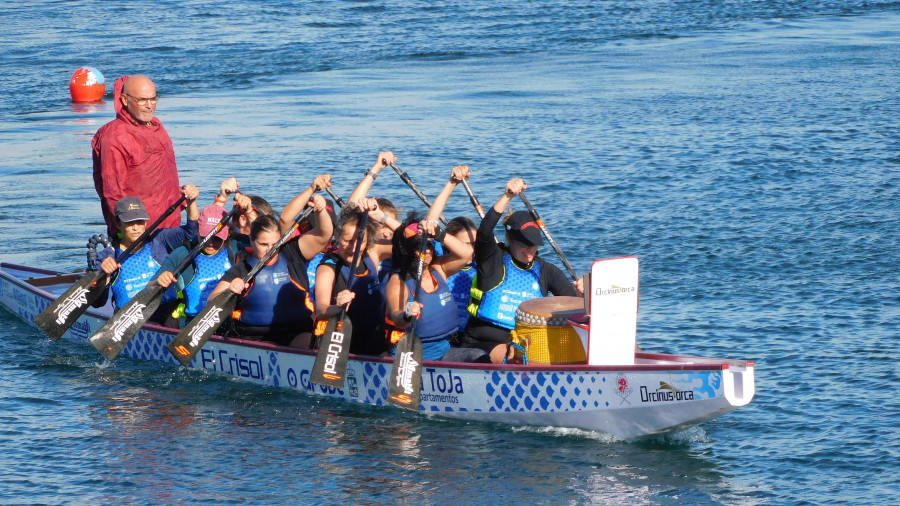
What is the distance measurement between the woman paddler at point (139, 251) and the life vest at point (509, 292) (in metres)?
2.88

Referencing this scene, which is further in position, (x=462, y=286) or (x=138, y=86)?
(x=138, y=86)

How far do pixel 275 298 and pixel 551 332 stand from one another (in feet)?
8.26

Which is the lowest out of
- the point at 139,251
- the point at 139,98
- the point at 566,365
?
the point at 566,365

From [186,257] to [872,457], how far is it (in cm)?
576

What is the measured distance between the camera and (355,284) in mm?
9367

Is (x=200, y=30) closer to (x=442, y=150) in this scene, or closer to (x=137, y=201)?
(x=442, y=150)

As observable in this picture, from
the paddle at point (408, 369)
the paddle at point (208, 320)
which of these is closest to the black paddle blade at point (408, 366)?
the paddle at point (408, 369)

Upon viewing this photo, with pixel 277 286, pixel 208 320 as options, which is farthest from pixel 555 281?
pixel 208 320

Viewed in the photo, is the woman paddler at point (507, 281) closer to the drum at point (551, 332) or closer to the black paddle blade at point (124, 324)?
the drum at point (551, 332)

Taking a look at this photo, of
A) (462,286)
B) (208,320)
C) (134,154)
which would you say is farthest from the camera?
(134,154)

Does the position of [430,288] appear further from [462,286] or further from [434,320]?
[462,286]

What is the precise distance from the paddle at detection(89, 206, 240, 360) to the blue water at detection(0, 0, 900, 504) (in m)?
0.44

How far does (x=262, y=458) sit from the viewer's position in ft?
28.2

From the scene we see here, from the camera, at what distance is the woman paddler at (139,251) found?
1022cm
